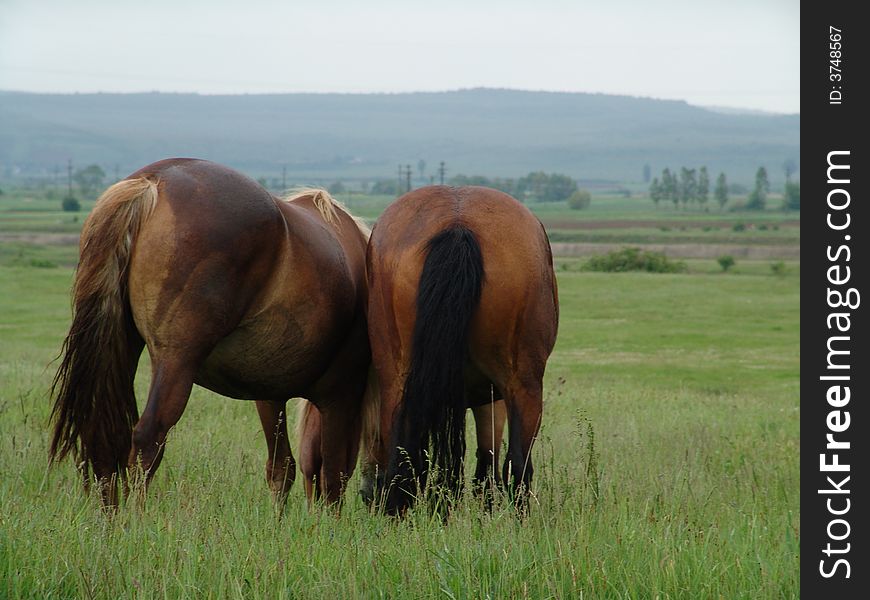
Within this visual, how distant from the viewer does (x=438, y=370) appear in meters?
5.08

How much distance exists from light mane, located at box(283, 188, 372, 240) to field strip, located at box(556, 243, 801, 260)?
58.1 m

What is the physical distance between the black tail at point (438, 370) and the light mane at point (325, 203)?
1.26 meters

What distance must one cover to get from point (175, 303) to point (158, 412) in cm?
52

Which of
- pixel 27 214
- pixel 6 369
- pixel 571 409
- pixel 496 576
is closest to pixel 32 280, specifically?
pixel 6 369

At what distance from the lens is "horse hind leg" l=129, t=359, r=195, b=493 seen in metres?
4.80

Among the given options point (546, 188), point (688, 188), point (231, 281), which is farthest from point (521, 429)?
point (688, 188)

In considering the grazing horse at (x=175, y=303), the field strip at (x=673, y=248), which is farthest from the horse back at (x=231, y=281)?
the field strip at (x=673, y=248)

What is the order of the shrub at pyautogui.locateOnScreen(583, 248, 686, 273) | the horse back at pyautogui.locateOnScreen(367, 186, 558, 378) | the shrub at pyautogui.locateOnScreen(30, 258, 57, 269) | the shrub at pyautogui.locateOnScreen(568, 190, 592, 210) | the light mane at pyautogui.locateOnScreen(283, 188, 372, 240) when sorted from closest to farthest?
1. the horse back at pyautogui.locateOnScreen(367, 186, 558, 378)
2. the light mane at pyautogui.locateOnScreen(283, 188, 372, 240)
3. the shrub at pyautogui.locateOnScreen(30, 258, 57, 269)
4. the shrub at pyautogui.locateOnScreen(583, 248, 686, 273)
5. the shrub at pyautogui.locateOnScreen(568, 190, 592, 210)

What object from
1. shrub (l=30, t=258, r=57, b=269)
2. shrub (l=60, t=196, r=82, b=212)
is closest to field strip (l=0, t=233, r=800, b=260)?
shrub (l=30, t=258, r=57, b=269)

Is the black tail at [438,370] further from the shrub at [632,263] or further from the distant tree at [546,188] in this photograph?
the distant tree at [546,188]

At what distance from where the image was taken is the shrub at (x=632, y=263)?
159 feet

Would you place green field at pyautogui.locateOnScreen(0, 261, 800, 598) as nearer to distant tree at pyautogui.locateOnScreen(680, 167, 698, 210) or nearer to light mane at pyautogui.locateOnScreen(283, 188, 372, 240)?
light mane at pyautogui.locateOnScreen(283, 188, 372, 240)

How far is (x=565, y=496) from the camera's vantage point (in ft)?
16.8

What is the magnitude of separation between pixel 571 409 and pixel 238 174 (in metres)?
6.11
